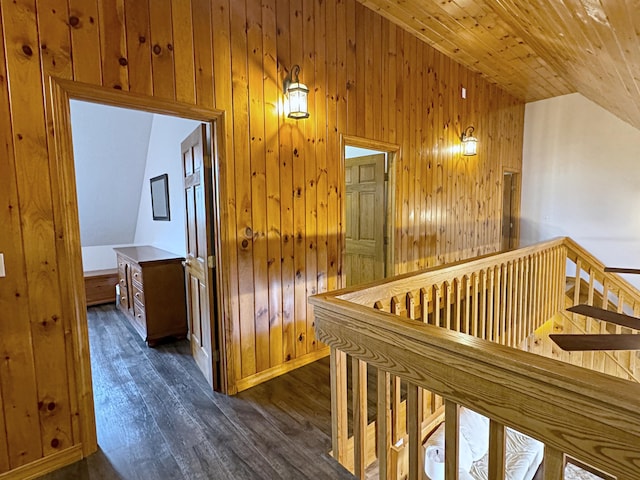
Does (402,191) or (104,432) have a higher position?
(402,191)

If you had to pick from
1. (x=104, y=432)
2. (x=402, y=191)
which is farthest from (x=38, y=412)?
(x=402, y=191)

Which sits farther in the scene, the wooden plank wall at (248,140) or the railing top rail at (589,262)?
the railing top rail at (589,262)

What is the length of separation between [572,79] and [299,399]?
16.9 feet

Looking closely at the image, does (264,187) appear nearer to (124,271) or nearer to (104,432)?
(104,432)

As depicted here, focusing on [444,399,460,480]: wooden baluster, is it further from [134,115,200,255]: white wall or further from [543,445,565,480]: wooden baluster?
[134,115,200,255]: white wall

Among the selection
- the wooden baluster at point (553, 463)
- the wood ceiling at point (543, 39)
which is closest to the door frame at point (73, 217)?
the wooden baluster at point (553, 463)

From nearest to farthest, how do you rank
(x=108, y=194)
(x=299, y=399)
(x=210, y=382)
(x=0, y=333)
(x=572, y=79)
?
(x=0, y=333)
(x=299, y=399)
(x=210, y=382)
(x=572, y=79)
(x=108, y=194)

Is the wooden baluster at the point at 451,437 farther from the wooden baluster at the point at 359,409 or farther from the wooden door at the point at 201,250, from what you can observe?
the wooden door at the point at 201,250

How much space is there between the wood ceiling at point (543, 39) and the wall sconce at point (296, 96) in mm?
1254

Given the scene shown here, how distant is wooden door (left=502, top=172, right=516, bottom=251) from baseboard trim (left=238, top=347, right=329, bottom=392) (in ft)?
14.6

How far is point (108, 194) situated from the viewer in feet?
15.6

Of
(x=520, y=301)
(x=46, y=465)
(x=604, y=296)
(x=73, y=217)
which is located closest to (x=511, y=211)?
(x=604, y=296)

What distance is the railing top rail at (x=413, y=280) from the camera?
1.56m

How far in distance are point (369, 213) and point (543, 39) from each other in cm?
237
